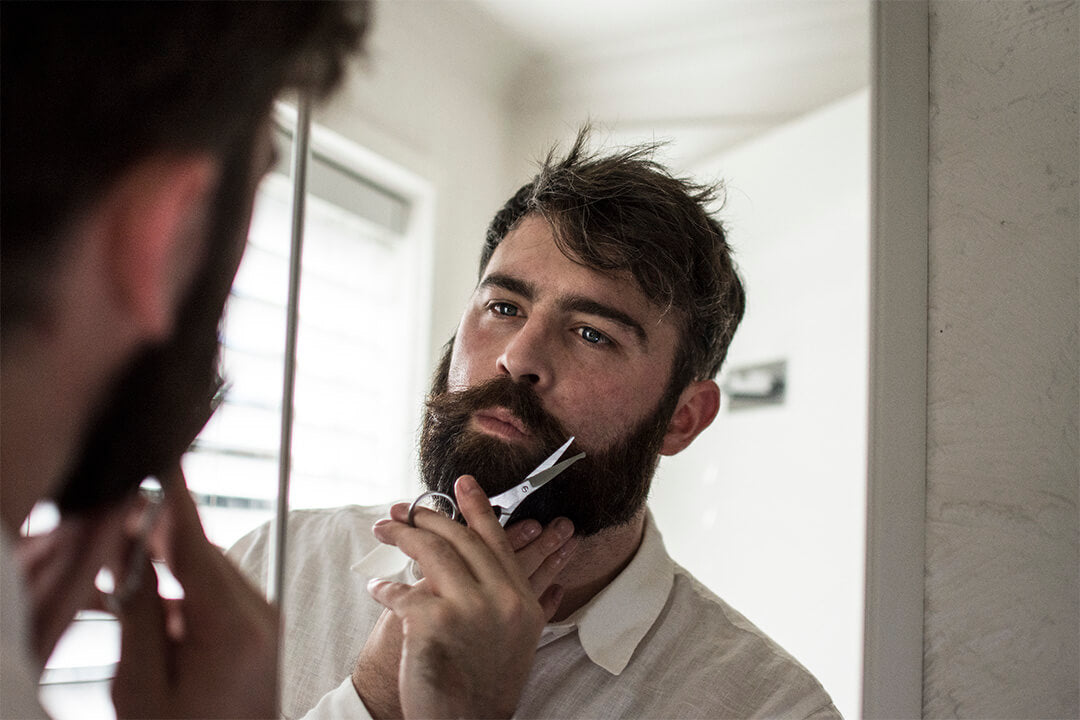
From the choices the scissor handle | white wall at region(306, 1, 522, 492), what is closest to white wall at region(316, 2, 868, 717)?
white wall at region(306, 1, 522, 492)

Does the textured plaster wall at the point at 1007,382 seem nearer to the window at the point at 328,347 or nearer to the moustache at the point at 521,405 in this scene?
the moustache at the point at 521,405

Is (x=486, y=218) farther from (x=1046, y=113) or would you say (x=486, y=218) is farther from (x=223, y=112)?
(x=1046, y=113)

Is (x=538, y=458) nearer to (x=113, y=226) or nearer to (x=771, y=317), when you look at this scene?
(x=771, y=317)

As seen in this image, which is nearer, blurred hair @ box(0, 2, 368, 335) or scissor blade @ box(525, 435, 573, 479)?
blurred hair @ box(0, 2, 368, 335)

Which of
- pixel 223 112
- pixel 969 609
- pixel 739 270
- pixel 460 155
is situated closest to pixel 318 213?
pixel 460 155

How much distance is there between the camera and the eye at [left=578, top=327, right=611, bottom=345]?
27.8 inches

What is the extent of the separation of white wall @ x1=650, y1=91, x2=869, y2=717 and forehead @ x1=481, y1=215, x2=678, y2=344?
7cm

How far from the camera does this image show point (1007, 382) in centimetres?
83

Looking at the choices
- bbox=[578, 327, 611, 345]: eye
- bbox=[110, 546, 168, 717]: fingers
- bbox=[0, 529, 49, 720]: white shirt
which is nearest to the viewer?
bbox=[0, 529, 49, 720]: white shirt

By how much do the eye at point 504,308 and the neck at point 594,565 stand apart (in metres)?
0.20

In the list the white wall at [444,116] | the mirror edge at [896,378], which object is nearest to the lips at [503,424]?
the white wall at [444,116]

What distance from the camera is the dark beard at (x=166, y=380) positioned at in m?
0.29

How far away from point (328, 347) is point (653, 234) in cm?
31

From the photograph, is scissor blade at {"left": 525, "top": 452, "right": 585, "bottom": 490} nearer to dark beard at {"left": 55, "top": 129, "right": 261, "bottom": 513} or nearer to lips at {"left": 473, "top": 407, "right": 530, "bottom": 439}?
lips at {"left": 473, "top": 407, "right": 530, "bottom": 439}
